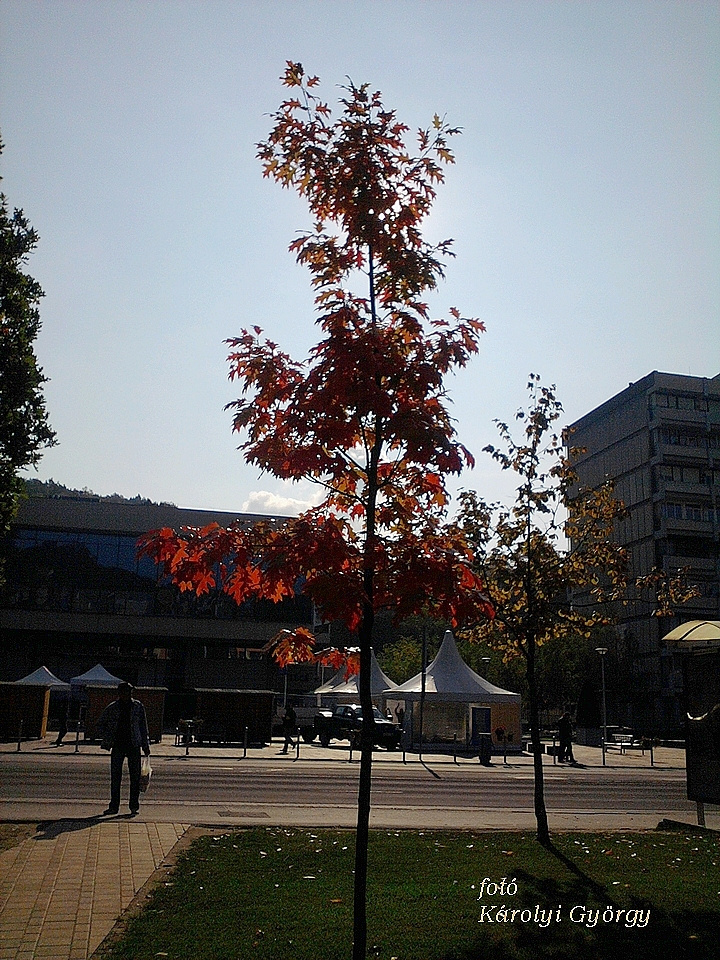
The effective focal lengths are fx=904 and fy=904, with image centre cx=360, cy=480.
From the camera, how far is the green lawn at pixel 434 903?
6.39 metres

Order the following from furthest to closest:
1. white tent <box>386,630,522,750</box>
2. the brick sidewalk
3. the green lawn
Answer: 1. white tent <box>386,630,522,750</box>
2. the brick sidewalk
3. the green lawn

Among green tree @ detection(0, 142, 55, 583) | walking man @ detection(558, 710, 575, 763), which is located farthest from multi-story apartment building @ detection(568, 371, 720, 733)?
green tree @ detection(0, 142, 55, 583)

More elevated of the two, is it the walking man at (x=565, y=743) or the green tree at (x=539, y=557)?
the green tree at (x=539, y=557)

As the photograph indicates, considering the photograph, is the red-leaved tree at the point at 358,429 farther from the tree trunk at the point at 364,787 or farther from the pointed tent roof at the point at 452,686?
the pointed tent roof at the point at 452,686

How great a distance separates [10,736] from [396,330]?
3025 centimetres

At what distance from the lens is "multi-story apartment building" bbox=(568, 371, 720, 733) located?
71250mm

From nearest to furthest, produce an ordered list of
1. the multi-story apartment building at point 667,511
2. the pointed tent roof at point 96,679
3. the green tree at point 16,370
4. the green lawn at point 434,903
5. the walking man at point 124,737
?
the green lawn at point 434,903, the walking man at point 124,737, the green tree at point 16,370, the pointed tent roof at point 96,679, the multi-story apartment building at point 667,511

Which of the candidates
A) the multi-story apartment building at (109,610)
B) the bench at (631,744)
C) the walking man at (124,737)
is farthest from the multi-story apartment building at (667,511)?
the walking man at (124,737)

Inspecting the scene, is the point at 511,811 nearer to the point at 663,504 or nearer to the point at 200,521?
the point at 200,521

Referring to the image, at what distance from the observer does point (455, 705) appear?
39562 mm

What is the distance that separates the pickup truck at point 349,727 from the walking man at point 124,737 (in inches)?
897

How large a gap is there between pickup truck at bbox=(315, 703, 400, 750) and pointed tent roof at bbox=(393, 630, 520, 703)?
1522mm

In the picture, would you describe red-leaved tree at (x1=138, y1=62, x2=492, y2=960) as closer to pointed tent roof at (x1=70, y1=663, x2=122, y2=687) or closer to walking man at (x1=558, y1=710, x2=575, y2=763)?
walking man at (x1=558, y1=710, x2=575, y2=763)

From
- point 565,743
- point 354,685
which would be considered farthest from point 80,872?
point 354,685
